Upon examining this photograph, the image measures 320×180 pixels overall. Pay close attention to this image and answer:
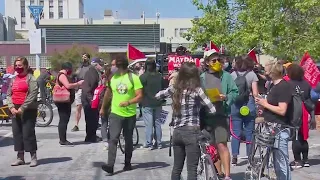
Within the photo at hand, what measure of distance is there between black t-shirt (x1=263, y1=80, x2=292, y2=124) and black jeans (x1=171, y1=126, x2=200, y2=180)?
44.9 inches

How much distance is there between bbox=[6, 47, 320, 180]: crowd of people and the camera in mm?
8102

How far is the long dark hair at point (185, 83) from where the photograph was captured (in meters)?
8.07

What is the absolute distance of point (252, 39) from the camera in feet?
111

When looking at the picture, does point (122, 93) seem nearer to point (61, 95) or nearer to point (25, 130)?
point (25, 130)

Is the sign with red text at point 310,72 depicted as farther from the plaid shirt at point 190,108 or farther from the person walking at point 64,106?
the person walking at point 64,106

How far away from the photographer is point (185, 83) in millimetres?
8102

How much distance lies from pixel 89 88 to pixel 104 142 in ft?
3.97

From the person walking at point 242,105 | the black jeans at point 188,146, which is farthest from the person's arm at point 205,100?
the person walking at point 242,105

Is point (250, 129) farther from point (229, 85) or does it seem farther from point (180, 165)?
point (180, 165)

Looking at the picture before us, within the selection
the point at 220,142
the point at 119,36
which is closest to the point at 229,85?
the point at 220,142

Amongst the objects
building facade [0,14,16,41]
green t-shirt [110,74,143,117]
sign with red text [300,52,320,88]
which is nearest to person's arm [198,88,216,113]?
green t-shirt [110,74,143,117]

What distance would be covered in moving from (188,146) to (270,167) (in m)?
1.12

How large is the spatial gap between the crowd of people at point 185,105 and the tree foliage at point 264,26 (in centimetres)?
1329

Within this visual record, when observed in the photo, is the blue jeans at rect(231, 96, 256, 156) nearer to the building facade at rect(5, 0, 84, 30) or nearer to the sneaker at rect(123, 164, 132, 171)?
the sneaker at rect(123, 164, 132, 171)
